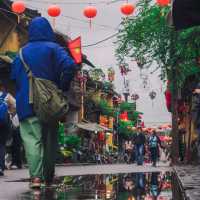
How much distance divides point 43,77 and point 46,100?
12.3 inches

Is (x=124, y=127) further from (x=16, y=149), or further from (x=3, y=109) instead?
(x=3, y=109)

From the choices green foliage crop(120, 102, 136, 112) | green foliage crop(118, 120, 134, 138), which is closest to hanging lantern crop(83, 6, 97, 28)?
green foliage crop(118, 120, 134, 138)

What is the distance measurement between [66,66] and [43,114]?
1.87ft

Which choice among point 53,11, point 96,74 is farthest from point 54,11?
point 96,74

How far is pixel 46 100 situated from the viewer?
7.12 metres

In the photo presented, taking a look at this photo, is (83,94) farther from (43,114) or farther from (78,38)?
(43,114)

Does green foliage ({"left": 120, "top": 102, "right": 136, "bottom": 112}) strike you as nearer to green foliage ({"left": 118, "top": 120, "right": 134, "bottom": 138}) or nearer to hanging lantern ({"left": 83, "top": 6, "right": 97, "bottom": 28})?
green foliage ({"left": 118, "top": 120, "right": 134, "bottom": 138})

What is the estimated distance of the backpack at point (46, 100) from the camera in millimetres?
7109

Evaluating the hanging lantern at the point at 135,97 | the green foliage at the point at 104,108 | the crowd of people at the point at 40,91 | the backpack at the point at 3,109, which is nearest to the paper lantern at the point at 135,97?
the hanging lantern at the point at 135,97

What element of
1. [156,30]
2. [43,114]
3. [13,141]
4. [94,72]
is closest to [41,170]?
[43,114]

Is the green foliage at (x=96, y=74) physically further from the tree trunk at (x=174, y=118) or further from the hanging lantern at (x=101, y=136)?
the tree trunk at (x=174, y=118)

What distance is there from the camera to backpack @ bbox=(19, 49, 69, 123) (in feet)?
23.3

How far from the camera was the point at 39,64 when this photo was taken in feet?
24.1

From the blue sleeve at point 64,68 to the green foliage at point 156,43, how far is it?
14327 mm
